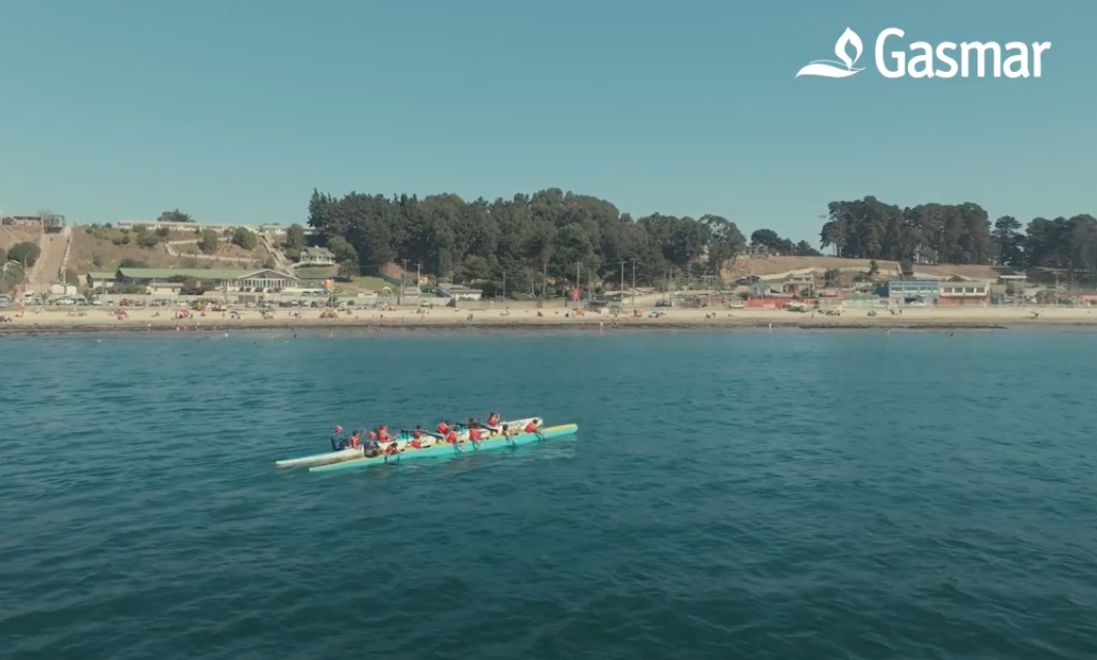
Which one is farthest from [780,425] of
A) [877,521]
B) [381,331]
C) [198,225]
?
[198,225]

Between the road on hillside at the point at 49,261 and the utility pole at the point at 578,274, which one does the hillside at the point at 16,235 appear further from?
the utility pole at the point at 578,274

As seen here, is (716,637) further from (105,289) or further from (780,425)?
(105,289)

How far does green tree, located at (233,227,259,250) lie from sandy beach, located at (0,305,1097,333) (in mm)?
64139

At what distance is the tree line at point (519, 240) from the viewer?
13762 cm

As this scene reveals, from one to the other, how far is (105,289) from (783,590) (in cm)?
13438

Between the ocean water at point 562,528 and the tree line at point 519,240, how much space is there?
81.7 m

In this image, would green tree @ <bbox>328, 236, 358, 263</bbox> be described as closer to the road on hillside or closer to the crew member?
the road on hillside

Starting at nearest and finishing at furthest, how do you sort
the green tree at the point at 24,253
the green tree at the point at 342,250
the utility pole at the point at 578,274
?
1. the utility pole at the point at 578,274
2. the green tree at the point at 24,253
3. the green tree at the point at 342,250

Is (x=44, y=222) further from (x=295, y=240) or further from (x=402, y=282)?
(x=402, y=282)

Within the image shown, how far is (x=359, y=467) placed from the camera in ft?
116

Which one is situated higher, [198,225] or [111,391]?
[198,225]

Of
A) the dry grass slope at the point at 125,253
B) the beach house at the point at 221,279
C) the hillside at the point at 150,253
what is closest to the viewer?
the beach house at the point at 221,279

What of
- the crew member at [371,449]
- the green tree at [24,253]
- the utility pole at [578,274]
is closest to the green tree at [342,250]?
the utility pole at [578,274]

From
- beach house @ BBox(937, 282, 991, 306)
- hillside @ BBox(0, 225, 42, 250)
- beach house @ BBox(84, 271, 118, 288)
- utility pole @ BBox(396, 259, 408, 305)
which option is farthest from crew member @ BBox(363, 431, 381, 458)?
hillside @ BBox(0, 225, 42, 250)
